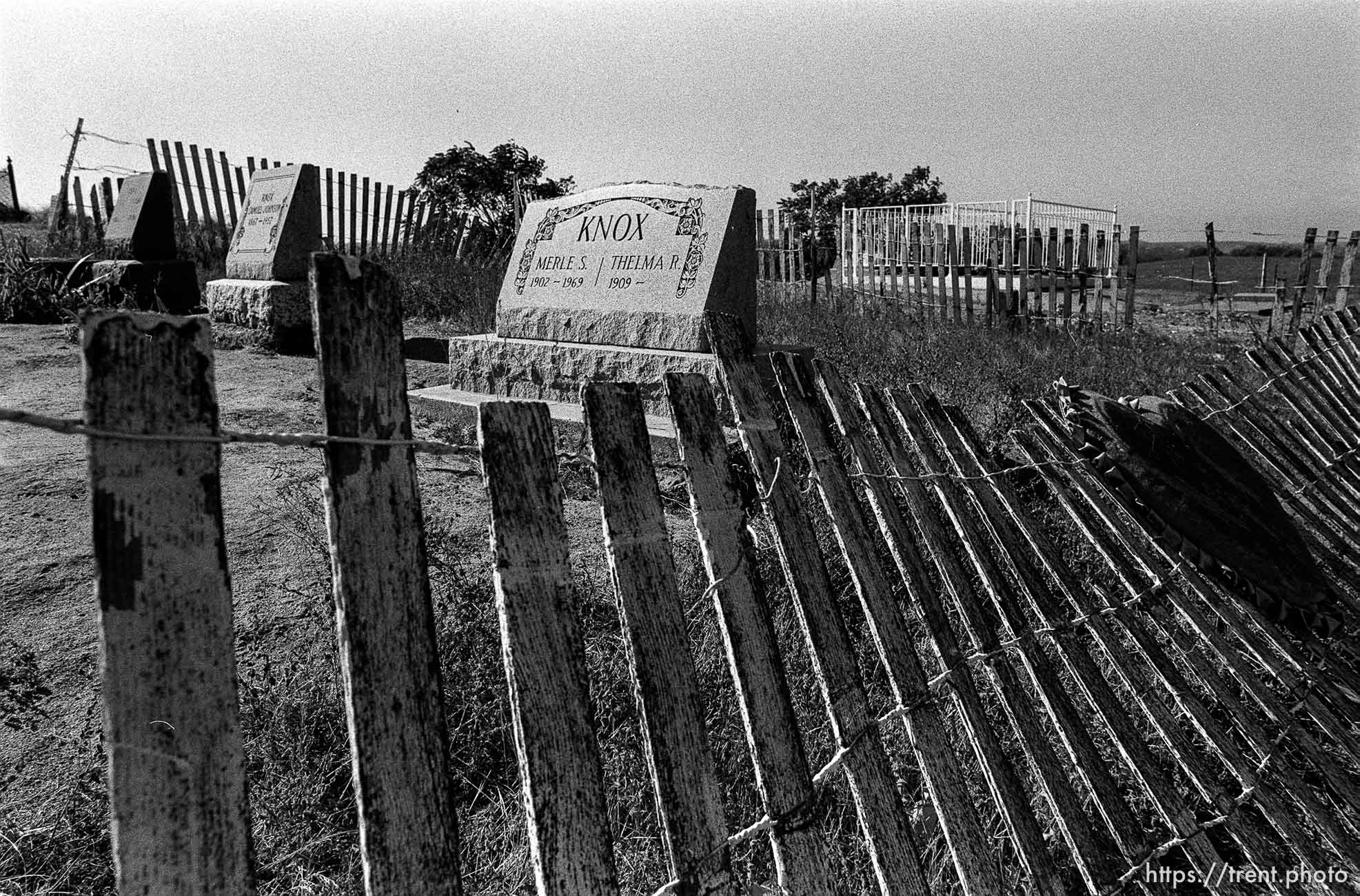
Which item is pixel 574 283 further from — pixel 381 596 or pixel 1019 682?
pixel 381 596

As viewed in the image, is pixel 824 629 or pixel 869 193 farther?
pixel 869 193

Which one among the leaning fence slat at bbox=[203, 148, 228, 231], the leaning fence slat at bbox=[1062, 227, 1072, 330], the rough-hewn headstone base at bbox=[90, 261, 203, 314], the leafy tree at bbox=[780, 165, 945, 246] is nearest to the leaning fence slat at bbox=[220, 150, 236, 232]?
the leaning fence slat at bbox=[203, 148, 228, 231]

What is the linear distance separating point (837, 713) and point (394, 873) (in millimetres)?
772

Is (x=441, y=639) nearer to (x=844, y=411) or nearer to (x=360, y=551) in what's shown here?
(x=844, y=411)

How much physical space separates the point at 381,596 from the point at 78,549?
2.85 metres

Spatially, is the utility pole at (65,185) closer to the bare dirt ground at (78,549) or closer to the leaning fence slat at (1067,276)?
the bare dirt ground at (78,549)

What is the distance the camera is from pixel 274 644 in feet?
8.58

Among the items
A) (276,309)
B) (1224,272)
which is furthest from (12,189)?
(1224,272)

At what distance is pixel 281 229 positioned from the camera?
29.3ft

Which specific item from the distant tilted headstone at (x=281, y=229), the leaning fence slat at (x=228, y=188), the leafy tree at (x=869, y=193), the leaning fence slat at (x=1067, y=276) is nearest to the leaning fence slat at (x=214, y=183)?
the leaning fence slat at (x=228, y=188)

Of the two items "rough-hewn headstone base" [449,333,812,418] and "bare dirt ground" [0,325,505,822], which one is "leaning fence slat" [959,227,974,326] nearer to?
"rough-hewn headstone base" [449,333,812,418]

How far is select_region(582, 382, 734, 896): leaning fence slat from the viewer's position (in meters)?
1.22

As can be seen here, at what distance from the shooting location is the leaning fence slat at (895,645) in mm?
1599

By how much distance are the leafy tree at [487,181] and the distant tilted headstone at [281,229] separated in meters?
6.71
